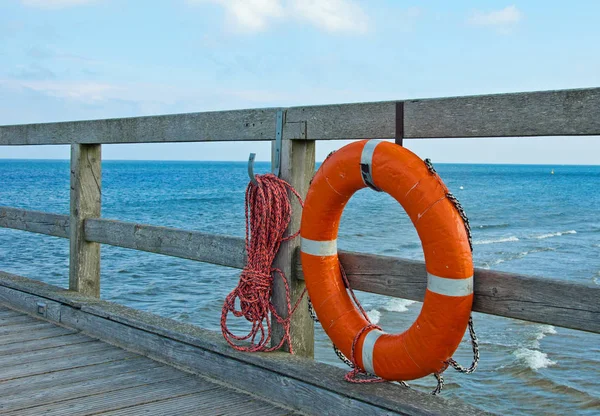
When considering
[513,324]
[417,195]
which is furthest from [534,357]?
[417,195]

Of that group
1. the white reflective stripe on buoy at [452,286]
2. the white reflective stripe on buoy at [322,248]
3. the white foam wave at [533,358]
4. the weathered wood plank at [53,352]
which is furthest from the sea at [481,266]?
the weathered wood plank at [53,352]

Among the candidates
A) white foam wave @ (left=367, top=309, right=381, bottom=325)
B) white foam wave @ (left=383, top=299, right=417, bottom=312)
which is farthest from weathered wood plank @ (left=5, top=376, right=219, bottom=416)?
white foam wave @ (left=383, top=299, right=417, bottom=312)

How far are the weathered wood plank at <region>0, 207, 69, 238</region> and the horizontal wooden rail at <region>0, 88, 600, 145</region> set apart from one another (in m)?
0.82

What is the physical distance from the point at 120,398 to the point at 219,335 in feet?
1.85

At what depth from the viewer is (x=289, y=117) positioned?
2.48 meters

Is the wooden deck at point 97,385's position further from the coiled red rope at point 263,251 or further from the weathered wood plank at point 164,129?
the weathered wood plank at point 164,129

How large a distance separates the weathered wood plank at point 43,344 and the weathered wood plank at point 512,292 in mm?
1595

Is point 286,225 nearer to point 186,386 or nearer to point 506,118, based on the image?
point 186,386

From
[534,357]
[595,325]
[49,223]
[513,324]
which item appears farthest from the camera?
[513,324]

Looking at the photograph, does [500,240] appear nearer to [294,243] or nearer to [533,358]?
[533,358]

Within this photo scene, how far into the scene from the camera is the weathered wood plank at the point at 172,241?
2732mm

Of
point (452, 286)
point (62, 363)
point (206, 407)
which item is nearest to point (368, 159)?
point (452, 286)

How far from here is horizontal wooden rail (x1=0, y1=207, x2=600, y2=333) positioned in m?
1.83

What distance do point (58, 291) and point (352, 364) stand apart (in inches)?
80.1
